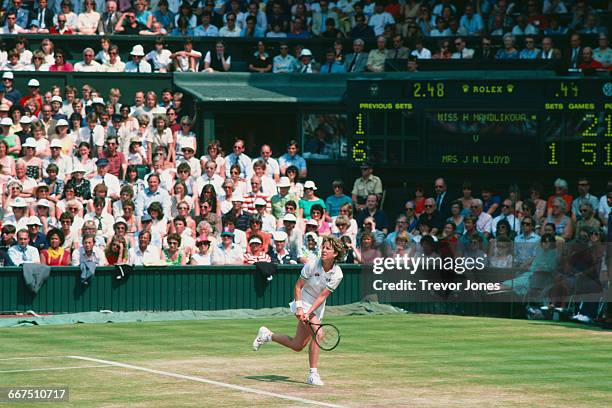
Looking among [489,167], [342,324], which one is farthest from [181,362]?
[489,167]

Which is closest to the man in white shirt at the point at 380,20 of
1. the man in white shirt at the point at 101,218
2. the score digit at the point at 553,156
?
the score digit at the point at 553,156

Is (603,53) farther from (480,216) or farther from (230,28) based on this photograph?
(230,28)

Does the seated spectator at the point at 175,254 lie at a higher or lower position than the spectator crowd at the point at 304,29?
lower

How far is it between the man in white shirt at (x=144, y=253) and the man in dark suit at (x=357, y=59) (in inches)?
304

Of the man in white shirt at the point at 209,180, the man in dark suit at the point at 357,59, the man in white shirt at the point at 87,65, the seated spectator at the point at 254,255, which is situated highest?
the man in dark suit at the point at 357,59

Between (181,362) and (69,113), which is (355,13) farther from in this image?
(181,362)

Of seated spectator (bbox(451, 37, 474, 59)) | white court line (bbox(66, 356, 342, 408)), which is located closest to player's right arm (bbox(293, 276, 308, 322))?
white court line (bbox(66, 356, 342, 408))

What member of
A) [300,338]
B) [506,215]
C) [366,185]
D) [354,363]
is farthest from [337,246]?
[366,185]

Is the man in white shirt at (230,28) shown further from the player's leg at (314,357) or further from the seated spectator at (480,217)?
the player's leg at (314,357)

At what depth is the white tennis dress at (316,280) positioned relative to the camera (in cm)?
1356

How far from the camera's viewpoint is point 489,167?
2394 cm

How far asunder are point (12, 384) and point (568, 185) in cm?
1354

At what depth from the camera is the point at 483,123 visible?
78.5 feet

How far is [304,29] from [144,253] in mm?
8722
